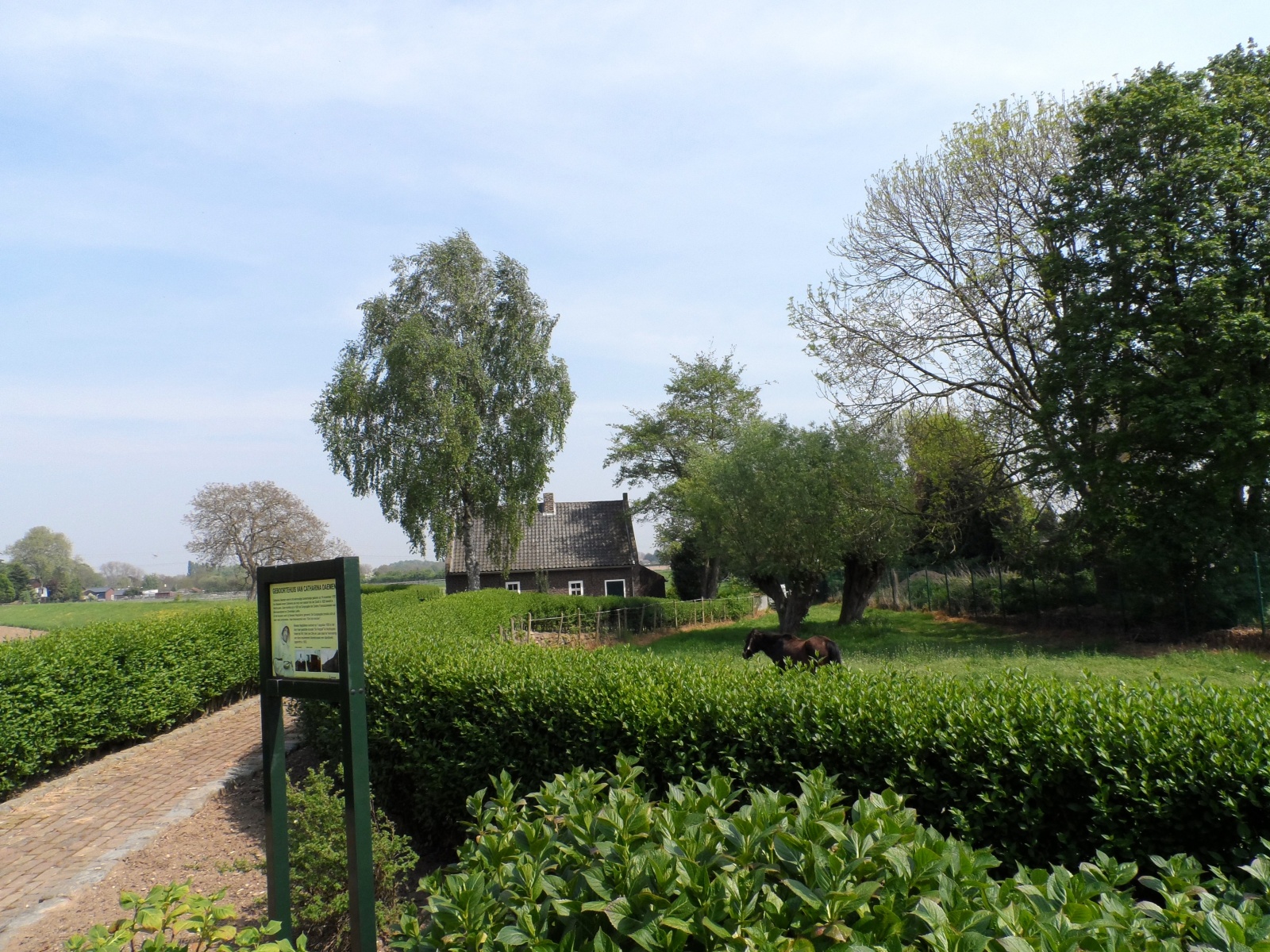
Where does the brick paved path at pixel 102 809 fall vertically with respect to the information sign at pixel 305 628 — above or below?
below

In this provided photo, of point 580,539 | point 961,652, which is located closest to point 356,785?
point 961,652

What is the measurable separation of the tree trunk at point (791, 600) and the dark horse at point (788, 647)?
10713 millimetres

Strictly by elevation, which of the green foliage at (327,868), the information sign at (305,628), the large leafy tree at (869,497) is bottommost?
the green foliage at (327,868)

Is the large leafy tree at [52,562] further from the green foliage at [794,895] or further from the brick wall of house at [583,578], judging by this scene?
the green foliage at [794,895]

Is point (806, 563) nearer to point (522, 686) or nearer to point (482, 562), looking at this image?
point (522, 686)

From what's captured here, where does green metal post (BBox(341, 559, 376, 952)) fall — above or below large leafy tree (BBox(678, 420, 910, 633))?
below

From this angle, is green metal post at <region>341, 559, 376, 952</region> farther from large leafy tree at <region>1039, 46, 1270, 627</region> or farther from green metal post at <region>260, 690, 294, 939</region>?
large leafy tree at <region>1039, 46, 1270, 627</region>

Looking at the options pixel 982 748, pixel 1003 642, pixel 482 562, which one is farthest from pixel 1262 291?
pixel 482 562

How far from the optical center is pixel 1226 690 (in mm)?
4637

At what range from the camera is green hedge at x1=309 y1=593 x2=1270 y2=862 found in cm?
388

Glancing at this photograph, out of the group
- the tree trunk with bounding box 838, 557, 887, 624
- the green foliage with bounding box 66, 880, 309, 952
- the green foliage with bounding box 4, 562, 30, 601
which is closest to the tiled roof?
the tree trunk with bounding box 838, 557, 887, 624

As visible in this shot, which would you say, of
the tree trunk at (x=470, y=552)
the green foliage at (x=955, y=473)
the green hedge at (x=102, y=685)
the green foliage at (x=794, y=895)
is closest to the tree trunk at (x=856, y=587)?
the green foliage at (x=955, y=473)

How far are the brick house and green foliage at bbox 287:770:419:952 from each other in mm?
37776

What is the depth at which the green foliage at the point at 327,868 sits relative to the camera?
481cm
